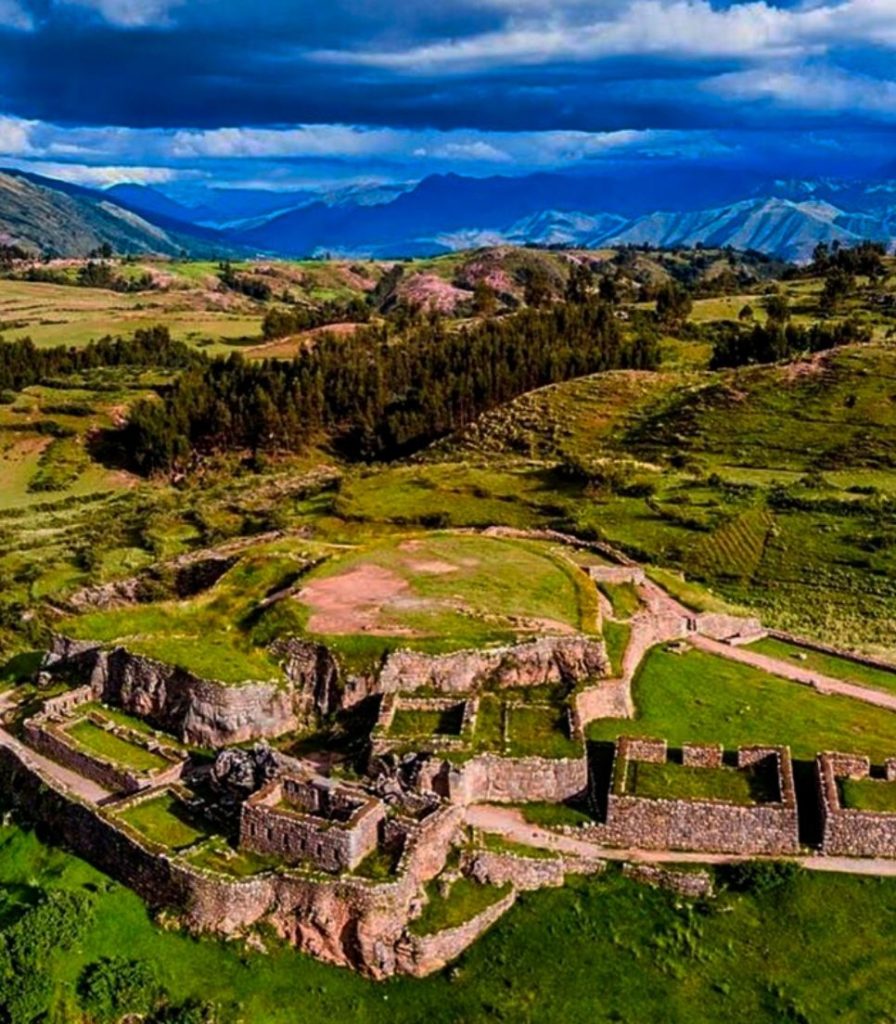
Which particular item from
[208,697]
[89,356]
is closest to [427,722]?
[208,697]

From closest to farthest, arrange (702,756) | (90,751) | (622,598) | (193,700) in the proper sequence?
(702,756)
(90,751)
(193,700)
(622,598)

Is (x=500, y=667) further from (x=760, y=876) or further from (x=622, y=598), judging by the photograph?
(x=622, y=598)

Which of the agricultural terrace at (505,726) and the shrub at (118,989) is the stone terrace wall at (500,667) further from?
the shrub at (118,989)

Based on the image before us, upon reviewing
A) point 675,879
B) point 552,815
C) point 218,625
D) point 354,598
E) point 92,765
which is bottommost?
point 675,879

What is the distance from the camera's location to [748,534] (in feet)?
206

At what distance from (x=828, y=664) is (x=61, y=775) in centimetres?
2798

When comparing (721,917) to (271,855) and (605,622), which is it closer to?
(271,855)

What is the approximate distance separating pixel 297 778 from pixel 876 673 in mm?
23899

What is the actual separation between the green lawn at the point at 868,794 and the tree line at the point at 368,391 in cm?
7934

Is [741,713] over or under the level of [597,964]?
under

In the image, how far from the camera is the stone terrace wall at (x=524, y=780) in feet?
99.0

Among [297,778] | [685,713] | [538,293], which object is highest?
[297,778]

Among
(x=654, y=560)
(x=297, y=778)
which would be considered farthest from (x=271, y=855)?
(x=654, y=560)

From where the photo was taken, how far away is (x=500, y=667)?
35.6m
